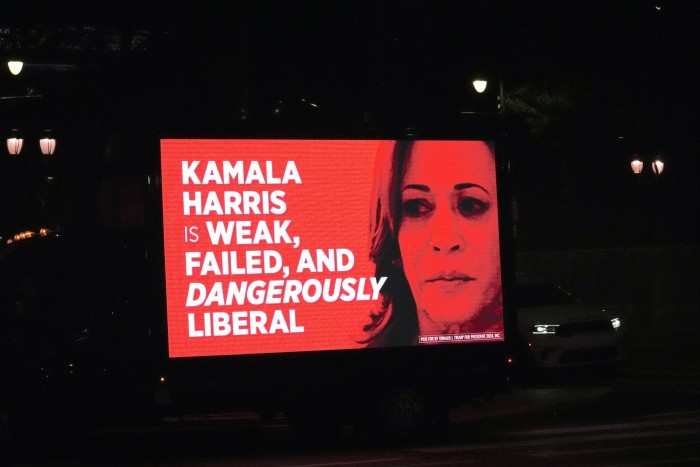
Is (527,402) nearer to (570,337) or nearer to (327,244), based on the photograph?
(570,337)

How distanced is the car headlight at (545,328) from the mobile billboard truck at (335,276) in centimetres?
578

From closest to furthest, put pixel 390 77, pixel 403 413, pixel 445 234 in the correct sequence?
1. pixel 445 234
2. pixel 403 413
3. pixel 390 77

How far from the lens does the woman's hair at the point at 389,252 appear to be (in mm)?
11789

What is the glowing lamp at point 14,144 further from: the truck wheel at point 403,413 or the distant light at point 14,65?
the truck wheel at point 403,413

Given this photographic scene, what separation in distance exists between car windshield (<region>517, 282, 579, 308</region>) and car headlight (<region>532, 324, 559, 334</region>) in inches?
43.3

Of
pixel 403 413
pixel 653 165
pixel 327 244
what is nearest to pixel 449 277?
pixel 327 244

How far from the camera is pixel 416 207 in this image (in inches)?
470

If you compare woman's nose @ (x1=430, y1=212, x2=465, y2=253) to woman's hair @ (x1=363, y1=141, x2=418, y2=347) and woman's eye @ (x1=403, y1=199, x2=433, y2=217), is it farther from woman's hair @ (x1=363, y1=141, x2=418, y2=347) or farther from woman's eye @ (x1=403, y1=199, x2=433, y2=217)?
→ woman's hair @ (x1=363, y1=141, x2=418, y2=347)

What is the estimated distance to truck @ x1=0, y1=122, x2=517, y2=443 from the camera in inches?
439

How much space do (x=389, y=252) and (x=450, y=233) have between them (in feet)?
2.31

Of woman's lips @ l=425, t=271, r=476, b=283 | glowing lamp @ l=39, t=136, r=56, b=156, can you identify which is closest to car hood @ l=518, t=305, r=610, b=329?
woman's lips @ l=425, t=271, r=476, b=283

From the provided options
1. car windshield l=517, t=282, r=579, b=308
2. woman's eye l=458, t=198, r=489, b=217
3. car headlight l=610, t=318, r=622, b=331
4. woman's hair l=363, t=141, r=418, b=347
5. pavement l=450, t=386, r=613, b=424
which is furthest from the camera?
car windshield l=517, t=282, r=579, b=308

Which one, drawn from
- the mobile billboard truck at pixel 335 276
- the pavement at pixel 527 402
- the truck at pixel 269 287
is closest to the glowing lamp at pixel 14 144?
the pavement at pixel 527 402

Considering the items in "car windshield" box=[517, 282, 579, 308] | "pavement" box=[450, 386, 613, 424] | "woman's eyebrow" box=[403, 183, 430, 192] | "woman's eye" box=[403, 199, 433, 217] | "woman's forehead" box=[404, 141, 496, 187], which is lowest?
"pavement" box=[450, 386, 613, 424]
